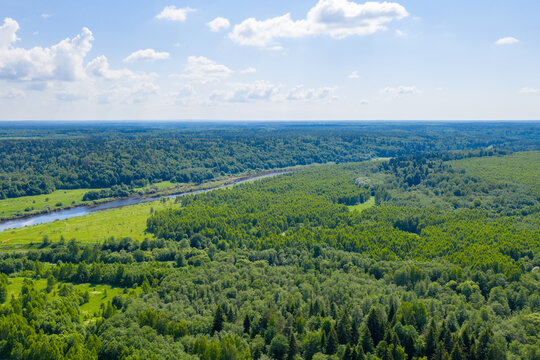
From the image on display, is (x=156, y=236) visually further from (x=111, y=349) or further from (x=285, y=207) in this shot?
(x=111, y=349)

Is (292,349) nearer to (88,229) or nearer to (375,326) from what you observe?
(375,326)

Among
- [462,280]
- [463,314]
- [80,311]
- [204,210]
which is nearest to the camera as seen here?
[463,314]

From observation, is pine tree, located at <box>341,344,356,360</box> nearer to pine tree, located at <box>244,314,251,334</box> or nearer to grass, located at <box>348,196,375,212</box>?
pine tree, located at <box>244,314,251,334</box>

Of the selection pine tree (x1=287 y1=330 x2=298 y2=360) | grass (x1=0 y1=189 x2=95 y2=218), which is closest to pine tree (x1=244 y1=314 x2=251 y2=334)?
pine tree (x1=287 y1=330 x2=298 y2=360)

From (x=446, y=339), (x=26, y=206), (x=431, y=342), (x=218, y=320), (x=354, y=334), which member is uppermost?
(x=446, y=339)

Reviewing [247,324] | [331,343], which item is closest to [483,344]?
[331,343]

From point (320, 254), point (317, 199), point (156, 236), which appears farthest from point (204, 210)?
point (320, 254)

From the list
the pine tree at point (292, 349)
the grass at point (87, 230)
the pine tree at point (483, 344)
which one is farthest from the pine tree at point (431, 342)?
the grass at point (87, 230)

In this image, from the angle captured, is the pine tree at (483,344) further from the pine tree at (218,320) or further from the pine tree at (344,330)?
the pine tree at (218,320)
